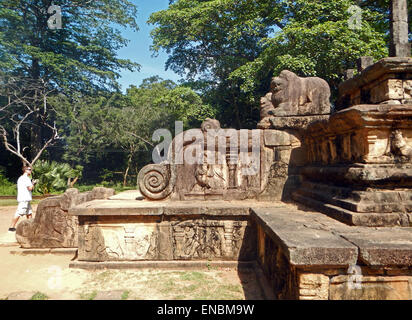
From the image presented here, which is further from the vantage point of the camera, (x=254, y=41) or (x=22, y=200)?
(x=254, y=41)

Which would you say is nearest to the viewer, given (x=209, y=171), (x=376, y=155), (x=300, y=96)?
(x=376, y=155)

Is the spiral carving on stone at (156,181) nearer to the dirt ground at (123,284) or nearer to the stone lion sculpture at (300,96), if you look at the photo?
the dirt ground at (123,284)

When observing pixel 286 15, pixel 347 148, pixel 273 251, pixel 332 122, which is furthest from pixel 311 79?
pixel 286 15

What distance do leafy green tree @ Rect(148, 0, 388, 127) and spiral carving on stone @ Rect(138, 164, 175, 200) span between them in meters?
8.04

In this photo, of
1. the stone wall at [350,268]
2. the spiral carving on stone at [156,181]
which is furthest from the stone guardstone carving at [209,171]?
the stone wall at [350,268]

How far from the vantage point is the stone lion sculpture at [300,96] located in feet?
13.8

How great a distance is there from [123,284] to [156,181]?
149 cm

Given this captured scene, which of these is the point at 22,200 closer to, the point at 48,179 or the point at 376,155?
the point at 376,155

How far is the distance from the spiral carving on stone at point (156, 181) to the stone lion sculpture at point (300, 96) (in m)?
1.83

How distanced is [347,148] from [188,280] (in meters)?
2.40

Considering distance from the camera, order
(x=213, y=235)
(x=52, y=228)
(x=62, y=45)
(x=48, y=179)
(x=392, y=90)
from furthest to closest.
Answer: (x=62, y=45) < (x=48, y=179) < (x=52, y=228) < (x=213, y=235) < (x=392, y=90)

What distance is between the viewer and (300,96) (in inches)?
168

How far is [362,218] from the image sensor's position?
92.2 inches

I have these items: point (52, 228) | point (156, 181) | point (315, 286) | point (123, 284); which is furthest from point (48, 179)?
point (315, 286)
